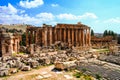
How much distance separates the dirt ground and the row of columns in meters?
22.9

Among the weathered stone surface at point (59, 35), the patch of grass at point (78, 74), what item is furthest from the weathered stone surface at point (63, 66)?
the weathered stone surface at point (59, 35)

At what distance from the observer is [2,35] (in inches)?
1314

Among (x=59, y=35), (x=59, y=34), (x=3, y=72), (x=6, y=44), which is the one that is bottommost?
(x=3, y=72)

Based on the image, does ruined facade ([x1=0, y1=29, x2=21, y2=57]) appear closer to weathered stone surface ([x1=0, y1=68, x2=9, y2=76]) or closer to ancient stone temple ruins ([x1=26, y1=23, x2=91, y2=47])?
weathered stone surface ([x1=0, y1=68, x2=9, y2=76])

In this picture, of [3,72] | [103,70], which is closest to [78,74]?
[103,70]

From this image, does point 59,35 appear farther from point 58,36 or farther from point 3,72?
point 3,72

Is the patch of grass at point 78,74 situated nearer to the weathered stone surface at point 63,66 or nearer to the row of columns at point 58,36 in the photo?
the weathered stone surface at point 63,66

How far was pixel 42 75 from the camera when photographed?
21.9m

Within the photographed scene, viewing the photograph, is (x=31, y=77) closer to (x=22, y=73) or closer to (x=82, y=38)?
(x=22, y=73)

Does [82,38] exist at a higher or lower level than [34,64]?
higher

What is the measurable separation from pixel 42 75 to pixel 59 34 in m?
27.9

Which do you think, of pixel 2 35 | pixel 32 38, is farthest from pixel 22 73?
pixel 32 38

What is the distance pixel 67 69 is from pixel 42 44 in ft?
74.0

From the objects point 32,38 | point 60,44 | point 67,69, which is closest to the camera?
point 67,69
